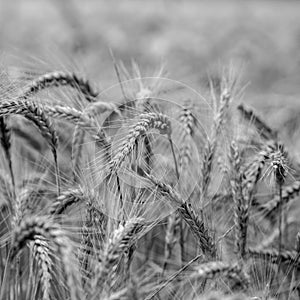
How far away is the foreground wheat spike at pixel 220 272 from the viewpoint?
1.15 m

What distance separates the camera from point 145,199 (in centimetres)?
150

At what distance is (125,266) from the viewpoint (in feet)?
4.31

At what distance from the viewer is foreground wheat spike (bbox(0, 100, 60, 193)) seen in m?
1.37

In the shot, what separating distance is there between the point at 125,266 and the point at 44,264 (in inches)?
7.2

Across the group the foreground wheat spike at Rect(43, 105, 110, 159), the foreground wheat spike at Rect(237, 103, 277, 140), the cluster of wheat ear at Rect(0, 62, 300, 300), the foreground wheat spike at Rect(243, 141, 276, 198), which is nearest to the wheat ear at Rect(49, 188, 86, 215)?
the cluster of wheat ear at Rect(0, 62, 300, 300)

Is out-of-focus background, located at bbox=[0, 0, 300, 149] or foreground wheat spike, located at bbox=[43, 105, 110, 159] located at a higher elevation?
out-of-focus background, located at bbox=[0, 0, 300, 149]

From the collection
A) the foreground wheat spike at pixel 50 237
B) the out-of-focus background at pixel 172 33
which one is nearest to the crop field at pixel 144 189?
the foreground wheat spike at pixel 50 237

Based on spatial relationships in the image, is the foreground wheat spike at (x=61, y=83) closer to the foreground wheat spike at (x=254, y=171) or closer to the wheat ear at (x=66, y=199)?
the wheat ear at (x=66, y=199)

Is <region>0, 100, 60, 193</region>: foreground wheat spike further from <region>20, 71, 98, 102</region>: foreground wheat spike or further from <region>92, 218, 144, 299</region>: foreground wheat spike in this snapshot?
<region>92, 218, 144, 299</region>: foreground wheat spike

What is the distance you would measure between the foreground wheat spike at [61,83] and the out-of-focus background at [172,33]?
5.63ft

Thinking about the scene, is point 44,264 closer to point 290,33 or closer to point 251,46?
point 251,46

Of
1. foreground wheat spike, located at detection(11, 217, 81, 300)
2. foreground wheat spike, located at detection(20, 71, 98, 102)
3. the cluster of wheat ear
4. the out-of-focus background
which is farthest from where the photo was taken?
the out-of-focus background

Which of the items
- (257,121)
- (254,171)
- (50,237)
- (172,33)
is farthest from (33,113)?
(172,33)

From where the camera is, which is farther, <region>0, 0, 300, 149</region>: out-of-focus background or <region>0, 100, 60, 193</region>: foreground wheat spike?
<region>0, 0, 300, 149</region>: out-of-focus background
